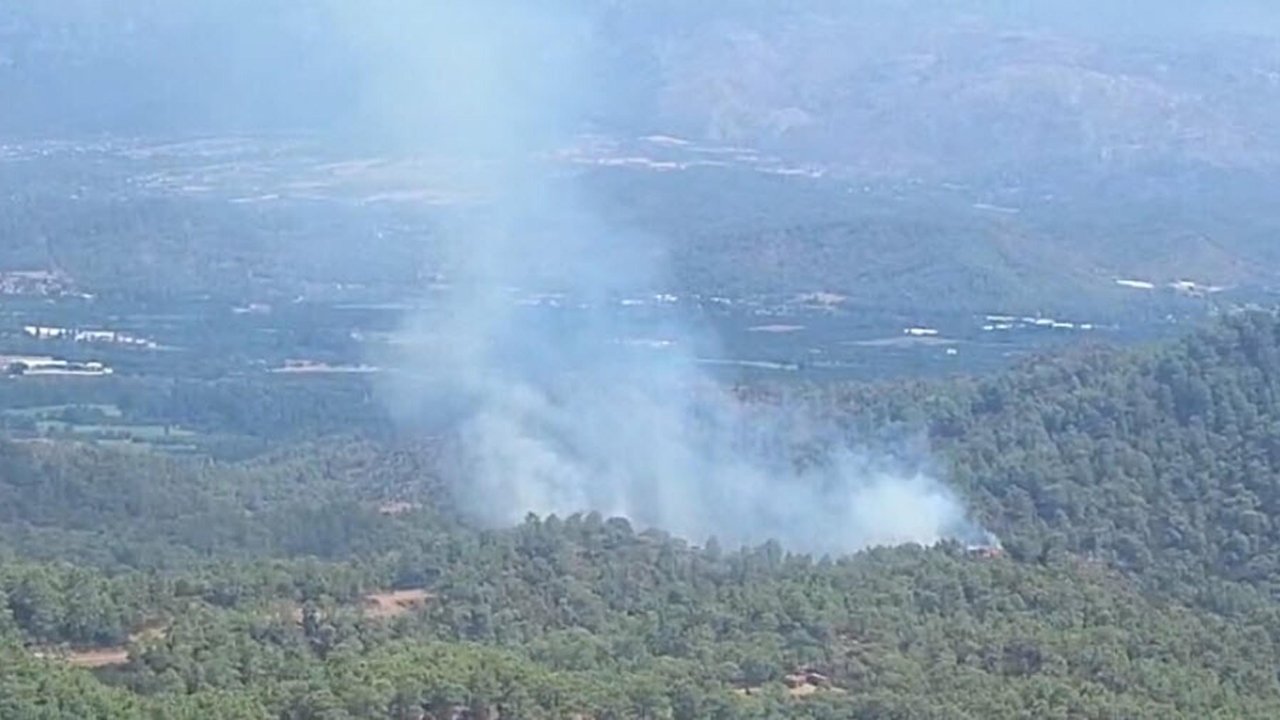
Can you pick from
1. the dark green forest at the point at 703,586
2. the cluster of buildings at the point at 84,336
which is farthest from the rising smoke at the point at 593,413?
the cluster of buildings at the point at 84,336

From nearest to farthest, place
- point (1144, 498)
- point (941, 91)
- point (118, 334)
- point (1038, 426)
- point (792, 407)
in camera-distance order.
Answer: point (1144, 498)
point (1038, 426)
point (792, 407)
point (118, 334)
point (941, 91)

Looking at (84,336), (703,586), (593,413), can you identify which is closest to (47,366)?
(84,336)

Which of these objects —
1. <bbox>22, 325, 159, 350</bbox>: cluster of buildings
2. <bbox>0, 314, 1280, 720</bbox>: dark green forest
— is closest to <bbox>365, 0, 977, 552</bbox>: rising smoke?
<bbox>0, 314, 1280, 720</bbox>: dark green forest

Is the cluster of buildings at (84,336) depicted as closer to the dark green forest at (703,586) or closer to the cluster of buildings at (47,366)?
the cluster of buildings at (47,366)

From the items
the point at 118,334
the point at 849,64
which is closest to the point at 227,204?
the point at 118,334

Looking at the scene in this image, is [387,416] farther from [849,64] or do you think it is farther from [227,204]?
[849,64]

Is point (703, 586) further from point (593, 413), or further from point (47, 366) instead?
point (47, 366)

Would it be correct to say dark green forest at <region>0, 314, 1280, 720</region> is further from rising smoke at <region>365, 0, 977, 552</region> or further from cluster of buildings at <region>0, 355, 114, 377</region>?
cluster of buildings at <region>0, 355, 114, 377</region>
